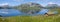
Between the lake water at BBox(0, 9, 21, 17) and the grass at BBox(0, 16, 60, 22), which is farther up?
the lake water at BBox(0, 9, 21, 17)

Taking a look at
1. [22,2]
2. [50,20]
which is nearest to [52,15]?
[50,20]

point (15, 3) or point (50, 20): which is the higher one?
point (15, 3)

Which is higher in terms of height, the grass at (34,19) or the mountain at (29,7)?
the mountain at (29,7)

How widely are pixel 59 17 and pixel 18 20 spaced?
1.40ft

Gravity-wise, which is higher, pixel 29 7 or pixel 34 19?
pixel 29 7

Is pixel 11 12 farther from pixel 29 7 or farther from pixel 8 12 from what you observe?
pixel 29 7

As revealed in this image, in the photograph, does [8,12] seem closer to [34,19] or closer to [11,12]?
[11,12]

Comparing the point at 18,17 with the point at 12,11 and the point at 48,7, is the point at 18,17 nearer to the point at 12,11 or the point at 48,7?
the point at 12,11

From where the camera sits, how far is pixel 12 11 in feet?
8.16

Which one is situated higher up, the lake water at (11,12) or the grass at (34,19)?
the lake water at (11,12)

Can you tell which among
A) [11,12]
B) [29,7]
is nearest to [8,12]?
[11,12]

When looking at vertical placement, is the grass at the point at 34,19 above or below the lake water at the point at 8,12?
below

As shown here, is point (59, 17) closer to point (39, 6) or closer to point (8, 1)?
point (39, 6)

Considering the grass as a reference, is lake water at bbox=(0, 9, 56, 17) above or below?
above
